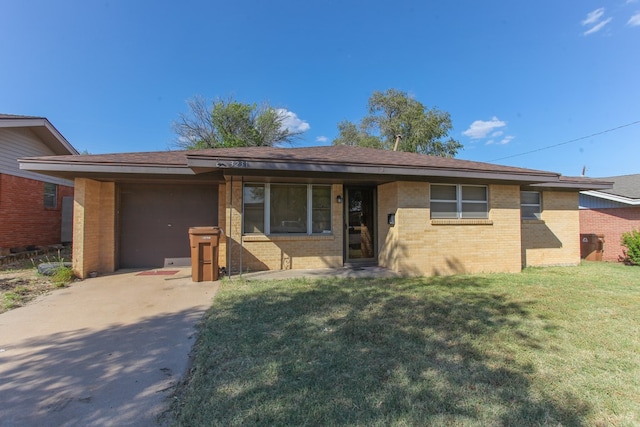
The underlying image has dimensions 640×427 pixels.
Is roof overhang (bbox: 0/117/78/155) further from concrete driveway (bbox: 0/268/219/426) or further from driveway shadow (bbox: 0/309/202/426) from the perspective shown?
driveway shadow (bbox: 0/309/202/426)

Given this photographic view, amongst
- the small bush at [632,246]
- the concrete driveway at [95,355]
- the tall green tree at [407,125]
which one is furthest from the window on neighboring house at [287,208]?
the tall green tree at [407,125]

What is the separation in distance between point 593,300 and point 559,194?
612 cm

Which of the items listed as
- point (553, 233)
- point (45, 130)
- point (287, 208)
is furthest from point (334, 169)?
point (45, 130)

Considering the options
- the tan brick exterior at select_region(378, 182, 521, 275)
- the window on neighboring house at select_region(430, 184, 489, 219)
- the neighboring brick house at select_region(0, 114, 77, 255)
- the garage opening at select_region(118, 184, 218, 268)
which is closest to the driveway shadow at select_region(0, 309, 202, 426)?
the garage opening at select_region(118, 184, 218, 268)

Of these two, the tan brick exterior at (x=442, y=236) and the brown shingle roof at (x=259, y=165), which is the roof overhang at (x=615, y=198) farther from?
the brown shingle roof at (x=259, y=165)

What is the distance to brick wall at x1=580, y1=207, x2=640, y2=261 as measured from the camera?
507 inches

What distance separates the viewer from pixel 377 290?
21.3ft

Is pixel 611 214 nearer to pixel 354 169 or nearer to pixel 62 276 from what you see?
pixel 354 169

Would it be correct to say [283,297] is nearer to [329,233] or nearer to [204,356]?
[204,356]

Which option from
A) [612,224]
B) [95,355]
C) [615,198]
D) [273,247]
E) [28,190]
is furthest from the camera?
[612,224]

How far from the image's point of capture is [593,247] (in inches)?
501

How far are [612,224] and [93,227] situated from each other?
19.0 m

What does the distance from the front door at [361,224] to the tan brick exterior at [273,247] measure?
0.75 m

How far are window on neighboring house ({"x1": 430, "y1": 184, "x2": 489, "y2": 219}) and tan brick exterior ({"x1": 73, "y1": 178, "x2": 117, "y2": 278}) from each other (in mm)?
8896
